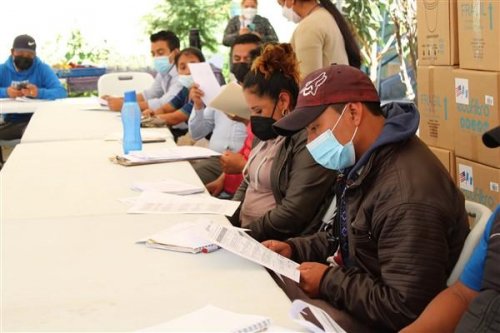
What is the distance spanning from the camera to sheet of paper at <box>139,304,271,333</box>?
49.3 inches

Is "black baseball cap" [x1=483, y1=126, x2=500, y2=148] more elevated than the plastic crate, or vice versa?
"black baseball cap" [x1=483, y1=126, x2=500, y2=148]

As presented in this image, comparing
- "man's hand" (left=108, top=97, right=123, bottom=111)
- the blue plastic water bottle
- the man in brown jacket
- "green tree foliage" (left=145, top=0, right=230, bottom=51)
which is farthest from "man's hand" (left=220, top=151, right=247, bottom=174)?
"green tree foliage" (left=145, top=0, right=230, bottom=51)

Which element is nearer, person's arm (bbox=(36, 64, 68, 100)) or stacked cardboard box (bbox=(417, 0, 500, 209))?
stacked cardboard box (bbox=(417, 0, 500, 209))

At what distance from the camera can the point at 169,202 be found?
2.24 meters

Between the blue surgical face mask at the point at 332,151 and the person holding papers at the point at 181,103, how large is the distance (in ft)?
8.97

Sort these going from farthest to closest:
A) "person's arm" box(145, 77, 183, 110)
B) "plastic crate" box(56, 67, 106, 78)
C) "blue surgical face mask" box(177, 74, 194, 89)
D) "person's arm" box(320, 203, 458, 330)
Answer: "plastic crate" box(56, 67, 106, 78), "person's arm" box(145, 77, 183, 110), "blue surgical face mask" box(177, 74, 194, 89), "person's arm" box(320, 203, 458, 330)

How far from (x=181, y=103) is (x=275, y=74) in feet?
7.56

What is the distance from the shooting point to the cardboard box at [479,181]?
9.77 ft

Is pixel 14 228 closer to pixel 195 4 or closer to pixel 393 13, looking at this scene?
pixel 393 13

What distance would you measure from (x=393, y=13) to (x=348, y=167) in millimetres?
3666

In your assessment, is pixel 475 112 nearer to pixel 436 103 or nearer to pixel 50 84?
pixel 436 103

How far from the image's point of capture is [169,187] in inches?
96.3

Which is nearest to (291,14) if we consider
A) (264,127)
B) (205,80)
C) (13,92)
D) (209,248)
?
(205,80)

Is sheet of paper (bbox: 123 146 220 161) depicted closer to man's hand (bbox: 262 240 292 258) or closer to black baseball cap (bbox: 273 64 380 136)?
man's hand (bbox: 262 240 292 258)
